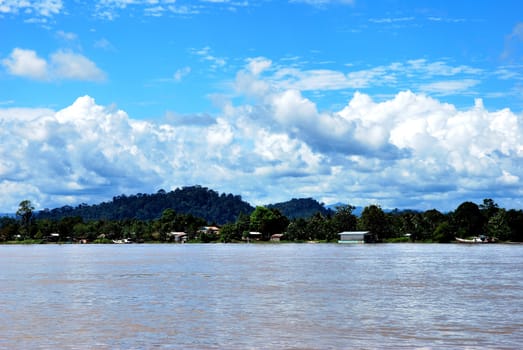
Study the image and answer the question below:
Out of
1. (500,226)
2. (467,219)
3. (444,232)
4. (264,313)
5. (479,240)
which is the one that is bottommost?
(264,313)

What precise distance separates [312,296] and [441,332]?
1539cm

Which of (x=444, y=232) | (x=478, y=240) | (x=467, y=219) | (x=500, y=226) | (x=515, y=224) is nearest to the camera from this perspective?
(x=515, y=224)

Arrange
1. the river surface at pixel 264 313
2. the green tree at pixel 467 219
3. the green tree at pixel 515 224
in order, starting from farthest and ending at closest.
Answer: the green tree at pixel 467 219 → the green tree at pixel 515 224 → the river surface at pixel 264 313

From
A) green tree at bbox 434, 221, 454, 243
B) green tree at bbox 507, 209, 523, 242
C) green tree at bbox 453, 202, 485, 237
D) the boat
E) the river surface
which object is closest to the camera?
the river surface

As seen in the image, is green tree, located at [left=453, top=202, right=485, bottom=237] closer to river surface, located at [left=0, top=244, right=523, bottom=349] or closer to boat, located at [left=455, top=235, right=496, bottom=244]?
boat, located at [left=455, top=235, right=496, bottom=244]

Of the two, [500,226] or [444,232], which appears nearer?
[500,226]

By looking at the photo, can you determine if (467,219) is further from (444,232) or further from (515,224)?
(515,224)

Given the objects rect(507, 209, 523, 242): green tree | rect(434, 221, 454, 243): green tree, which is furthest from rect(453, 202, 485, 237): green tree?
rect(507, 209, 523, 242): green tree

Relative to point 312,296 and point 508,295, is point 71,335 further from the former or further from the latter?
point 508,295

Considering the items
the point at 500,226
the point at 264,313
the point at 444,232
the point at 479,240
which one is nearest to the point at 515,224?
the point at 500,226

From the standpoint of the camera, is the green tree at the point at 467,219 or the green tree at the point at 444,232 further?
the green tree at the point at 467,219

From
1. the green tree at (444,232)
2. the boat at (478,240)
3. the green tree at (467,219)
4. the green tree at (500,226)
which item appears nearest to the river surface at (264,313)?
the green tree at (500,226)

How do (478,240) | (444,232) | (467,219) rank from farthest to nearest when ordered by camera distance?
(467,219) < (444,232) < (478,240)

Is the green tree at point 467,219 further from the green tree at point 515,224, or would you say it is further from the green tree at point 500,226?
the green tree at point 515,224
